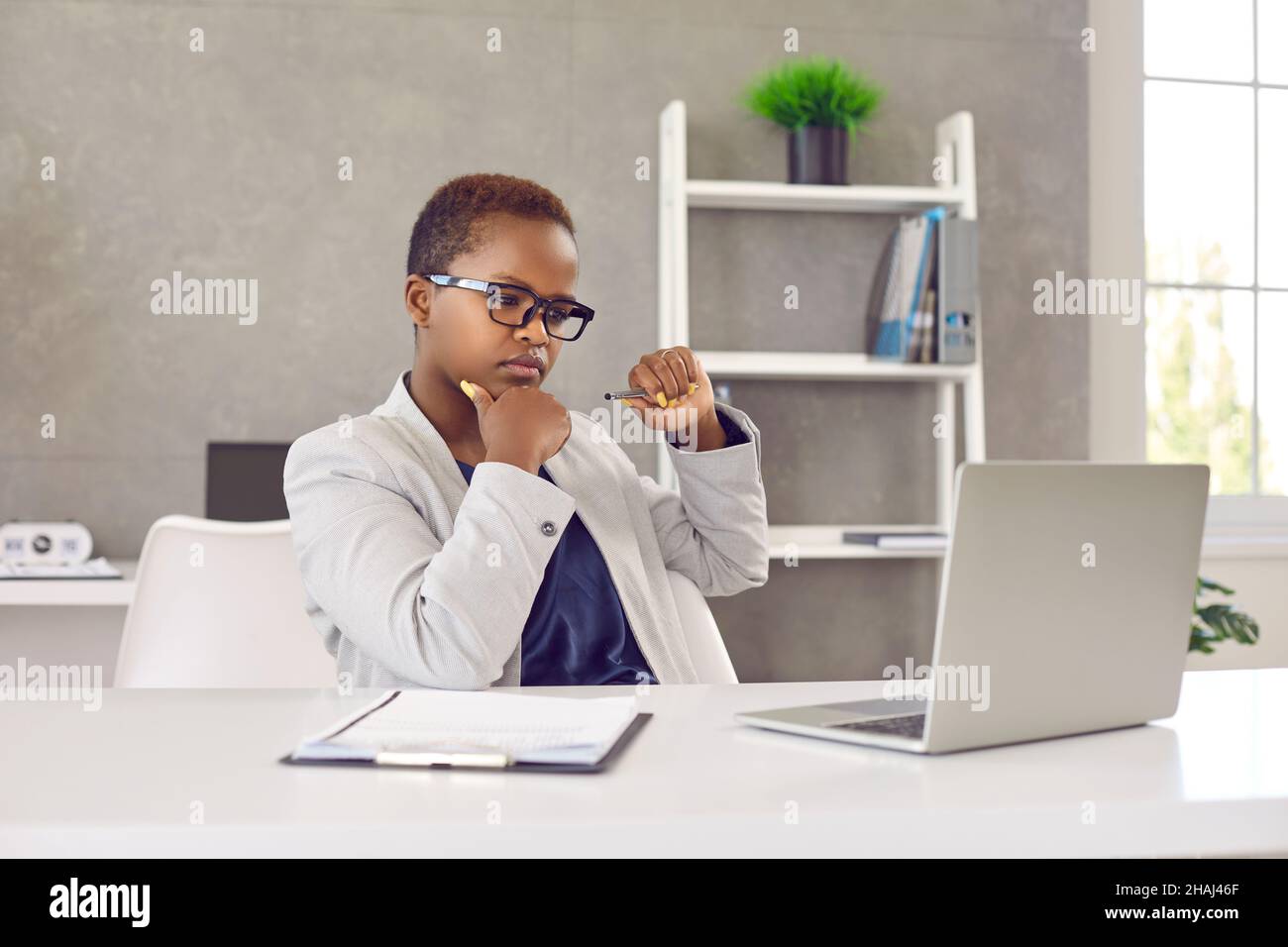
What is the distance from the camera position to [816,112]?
294cm

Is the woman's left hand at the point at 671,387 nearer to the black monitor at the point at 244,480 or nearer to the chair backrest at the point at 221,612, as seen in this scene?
the chair backrest at the point at 221,612

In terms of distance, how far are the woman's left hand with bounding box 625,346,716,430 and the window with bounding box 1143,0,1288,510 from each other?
2292 millimetres

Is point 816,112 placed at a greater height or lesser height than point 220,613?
greater

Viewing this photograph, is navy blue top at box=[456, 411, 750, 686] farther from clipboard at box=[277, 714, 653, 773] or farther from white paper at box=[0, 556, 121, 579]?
white paper at box=[0, 556, 121, 579]

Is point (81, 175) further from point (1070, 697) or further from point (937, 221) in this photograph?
point (1070, 697)

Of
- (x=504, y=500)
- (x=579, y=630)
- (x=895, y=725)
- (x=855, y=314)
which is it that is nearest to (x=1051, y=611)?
(x=895, y=725)

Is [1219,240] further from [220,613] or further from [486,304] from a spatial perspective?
[220,613]

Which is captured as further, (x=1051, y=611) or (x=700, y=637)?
(x=700, y=637)

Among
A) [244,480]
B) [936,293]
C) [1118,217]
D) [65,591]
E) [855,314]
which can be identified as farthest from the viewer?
[1118,217]

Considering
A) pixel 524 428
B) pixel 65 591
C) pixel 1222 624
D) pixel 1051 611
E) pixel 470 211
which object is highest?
pixel 470 211

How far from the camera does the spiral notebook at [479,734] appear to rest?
2.52 ft

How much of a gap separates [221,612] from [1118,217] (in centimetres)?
264

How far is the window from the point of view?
11.1 ft

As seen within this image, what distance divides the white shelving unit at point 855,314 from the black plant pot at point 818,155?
0.09ft
